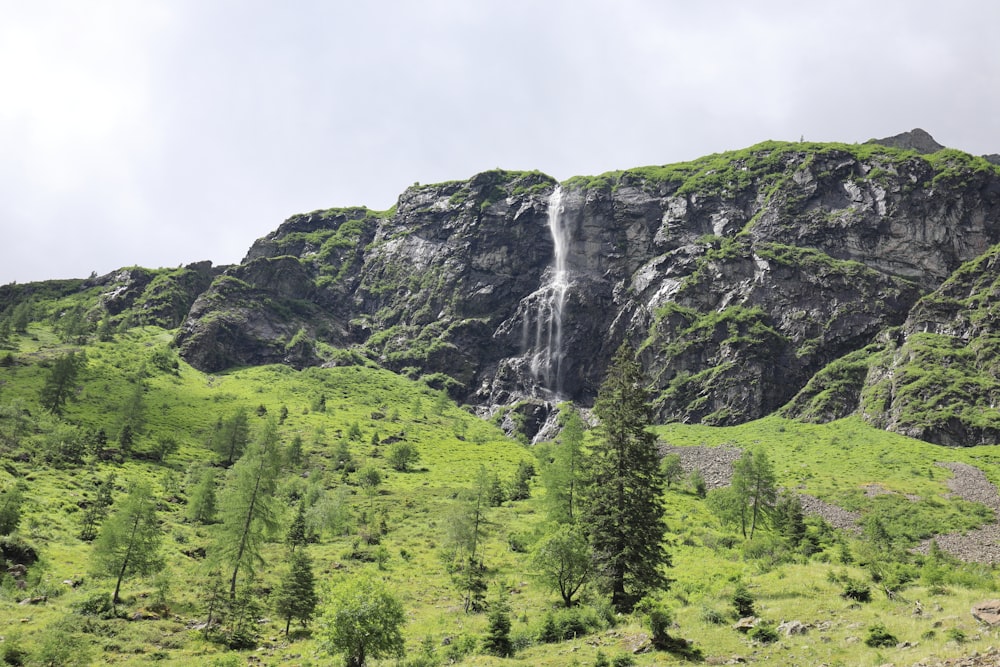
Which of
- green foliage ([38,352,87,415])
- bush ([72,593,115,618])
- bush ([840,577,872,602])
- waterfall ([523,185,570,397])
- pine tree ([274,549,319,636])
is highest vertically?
waterfall ([523,185,570,397])

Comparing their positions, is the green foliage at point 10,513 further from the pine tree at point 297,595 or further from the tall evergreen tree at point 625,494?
the tall evergreen tree at point 625,494

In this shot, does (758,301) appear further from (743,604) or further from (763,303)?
(743,604)

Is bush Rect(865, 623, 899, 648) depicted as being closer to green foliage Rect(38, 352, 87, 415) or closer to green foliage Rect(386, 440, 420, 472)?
green foliage Rect(386, 440, 420, 472)

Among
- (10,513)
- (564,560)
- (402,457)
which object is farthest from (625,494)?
(402,457)

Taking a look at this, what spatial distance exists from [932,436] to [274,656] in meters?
111

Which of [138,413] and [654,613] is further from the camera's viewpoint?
[138,413]

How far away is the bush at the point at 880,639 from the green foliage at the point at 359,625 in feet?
59.7

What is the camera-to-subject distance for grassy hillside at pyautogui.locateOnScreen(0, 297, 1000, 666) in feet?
77.0

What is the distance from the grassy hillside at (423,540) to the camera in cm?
2347

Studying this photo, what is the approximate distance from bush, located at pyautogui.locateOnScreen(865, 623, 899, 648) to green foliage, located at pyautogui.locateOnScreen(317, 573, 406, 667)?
18207mm

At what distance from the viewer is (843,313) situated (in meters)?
142

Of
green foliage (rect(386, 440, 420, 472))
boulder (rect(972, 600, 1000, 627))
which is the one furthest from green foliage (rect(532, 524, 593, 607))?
green foliage (rect(386, 440, 420, 472))

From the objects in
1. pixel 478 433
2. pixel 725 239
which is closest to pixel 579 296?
pixel 725 239

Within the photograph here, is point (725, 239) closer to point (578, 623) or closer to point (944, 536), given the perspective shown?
point (944, 536)
